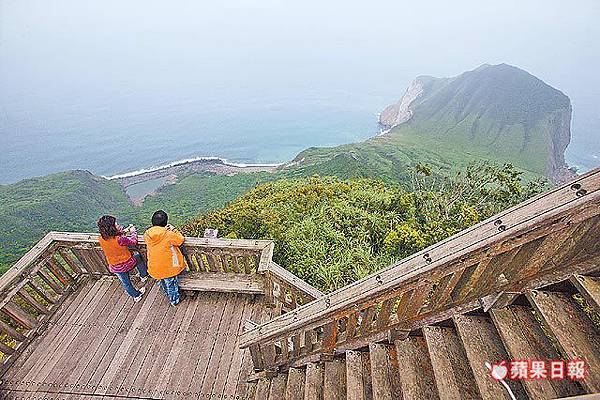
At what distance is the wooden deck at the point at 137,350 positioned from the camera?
11.7 feet

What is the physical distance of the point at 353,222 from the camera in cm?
810

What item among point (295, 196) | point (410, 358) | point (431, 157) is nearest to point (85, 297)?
point (410, 358)

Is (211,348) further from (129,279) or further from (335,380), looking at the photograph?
(335,380)

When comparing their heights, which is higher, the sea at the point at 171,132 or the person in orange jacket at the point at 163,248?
the person in orange jacket at the point at 163,248

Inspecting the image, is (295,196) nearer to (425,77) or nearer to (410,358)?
(410,358)

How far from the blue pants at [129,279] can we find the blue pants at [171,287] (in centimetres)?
41

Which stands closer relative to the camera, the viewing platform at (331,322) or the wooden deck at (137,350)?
the viewing platform at (331,322)

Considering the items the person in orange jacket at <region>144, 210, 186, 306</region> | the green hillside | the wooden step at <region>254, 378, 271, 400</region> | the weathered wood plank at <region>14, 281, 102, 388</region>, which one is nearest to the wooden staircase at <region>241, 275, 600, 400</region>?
the wooden step at <region>254, 378, 271, 400</region>

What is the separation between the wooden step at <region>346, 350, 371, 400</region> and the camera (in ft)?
8.03

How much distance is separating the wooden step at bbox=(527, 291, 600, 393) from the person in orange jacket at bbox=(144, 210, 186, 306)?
143 inches

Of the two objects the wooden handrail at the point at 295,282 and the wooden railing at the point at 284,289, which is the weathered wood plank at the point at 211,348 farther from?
the wooden handrail at the point at 295,282

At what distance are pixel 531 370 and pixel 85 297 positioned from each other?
5396mm

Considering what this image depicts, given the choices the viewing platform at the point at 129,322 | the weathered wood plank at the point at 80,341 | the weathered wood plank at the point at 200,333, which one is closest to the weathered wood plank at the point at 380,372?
the viewing platform at the point at 129,322

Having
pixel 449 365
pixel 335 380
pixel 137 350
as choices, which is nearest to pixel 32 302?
pixel 137 350
